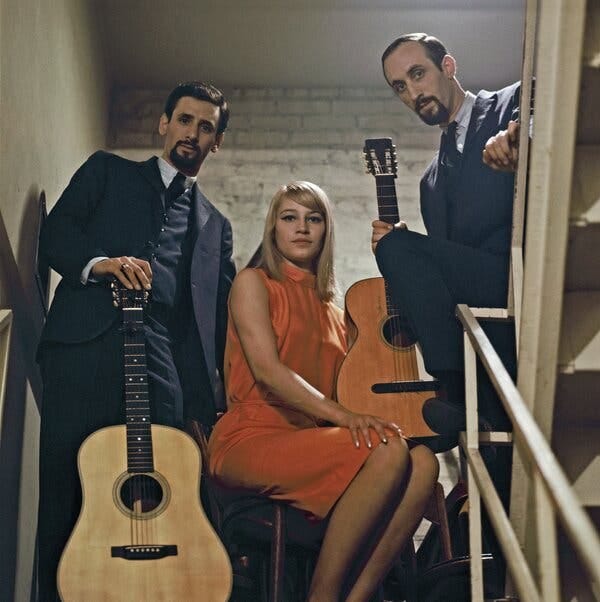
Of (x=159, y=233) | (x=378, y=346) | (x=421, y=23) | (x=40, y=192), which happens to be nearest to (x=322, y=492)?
(x=378, y=346)

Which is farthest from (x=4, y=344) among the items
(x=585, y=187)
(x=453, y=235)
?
(x=585, y=187)

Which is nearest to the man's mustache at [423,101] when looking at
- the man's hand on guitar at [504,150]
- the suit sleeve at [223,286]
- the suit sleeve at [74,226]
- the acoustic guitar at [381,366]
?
the man's hand on guitar at [504,150]

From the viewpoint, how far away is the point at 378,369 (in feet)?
13.8

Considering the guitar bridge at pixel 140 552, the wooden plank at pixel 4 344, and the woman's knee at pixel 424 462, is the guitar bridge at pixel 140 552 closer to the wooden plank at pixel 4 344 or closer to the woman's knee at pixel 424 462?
the wooden plank at pixel 4 344

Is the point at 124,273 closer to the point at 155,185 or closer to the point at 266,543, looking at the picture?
the point at 155,185

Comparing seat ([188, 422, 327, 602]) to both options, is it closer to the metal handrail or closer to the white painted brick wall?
the metal handrail

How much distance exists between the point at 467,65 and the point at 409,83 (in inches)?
9.6

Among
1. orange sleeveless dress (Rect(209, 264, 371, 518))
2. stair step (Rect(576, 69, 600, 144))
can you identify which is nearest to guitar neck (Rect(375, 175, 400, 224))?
orange sleeveless dress (Rect(209, 264, 371, 518))

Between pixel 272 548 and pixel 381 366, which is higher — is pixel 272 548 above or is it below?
below

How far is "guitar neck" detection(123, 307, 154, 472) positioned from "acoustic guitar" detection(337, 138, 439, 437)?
2.32 feet

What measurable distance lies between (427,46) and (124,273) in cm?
155

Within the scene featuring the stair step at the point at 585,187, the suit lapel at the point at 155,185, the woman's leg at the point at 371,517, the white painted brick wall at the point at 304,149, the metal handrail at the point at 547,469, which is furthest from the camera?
the white painted brick wall at the point at 304,149

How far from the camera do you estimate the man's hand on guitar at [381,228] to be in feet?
14.5

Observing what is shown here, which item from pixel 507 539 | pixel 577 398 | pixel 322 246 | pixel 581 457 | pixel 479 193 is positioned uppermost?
pixel 479 193
